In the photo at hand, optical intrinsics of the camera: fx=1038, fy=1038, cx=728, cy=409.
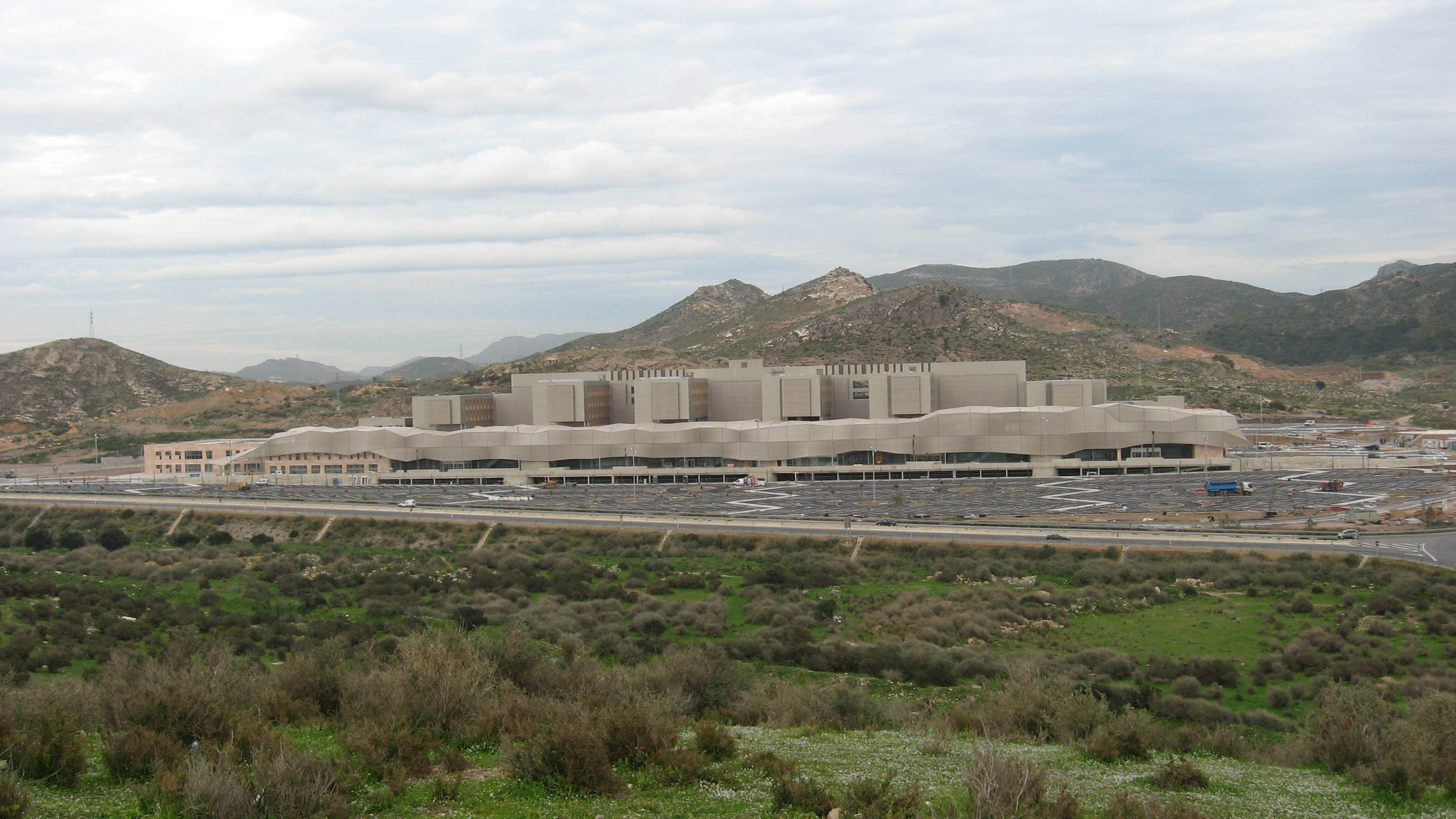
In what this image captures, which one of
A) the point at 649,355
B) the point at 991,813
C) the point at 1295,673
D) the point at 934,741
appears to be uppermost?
the point at 649,355

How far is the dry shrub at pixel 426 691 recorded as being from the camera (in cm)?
1443

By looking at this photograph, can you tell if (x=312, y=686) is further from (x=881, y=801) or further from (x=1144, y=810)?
(x=1144, y=810)

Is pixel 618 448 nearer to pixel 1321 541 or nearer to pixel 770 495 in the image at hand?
pixel 770 495

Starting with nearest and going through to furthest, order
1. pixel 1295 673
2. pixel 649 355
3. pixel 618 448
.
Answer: pixel 1295 673 < pixel 618 448 < pixel 649 355

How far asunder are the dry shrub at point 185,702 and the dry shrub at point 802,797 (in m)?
6.54

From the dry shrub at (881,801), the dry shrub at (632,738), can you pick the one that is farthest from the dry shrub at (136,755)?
the dry shrub at (881,801)

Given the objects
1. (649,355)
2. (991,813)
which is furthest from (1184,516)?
(649,355)

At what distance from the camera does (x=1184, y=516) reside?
53.1 meters

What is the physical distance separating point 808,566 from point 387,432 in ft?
159

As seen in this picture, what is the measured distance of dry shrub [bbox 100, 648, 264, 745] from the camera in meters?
13.3

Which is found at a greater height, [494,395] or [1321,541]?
[494,395]

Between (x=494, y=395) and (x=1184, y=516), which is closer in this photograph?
(x=1184, y=516)

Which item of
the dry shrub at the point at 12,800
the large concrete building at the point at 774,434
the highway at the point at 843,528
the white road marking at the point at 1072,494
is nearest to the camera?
the dry shrub at the point at 12,800

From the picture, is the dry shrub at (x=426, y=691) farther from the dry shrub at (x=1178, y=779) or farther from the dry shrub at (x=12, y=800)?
the dry shrub at (x=1178, y=779)
